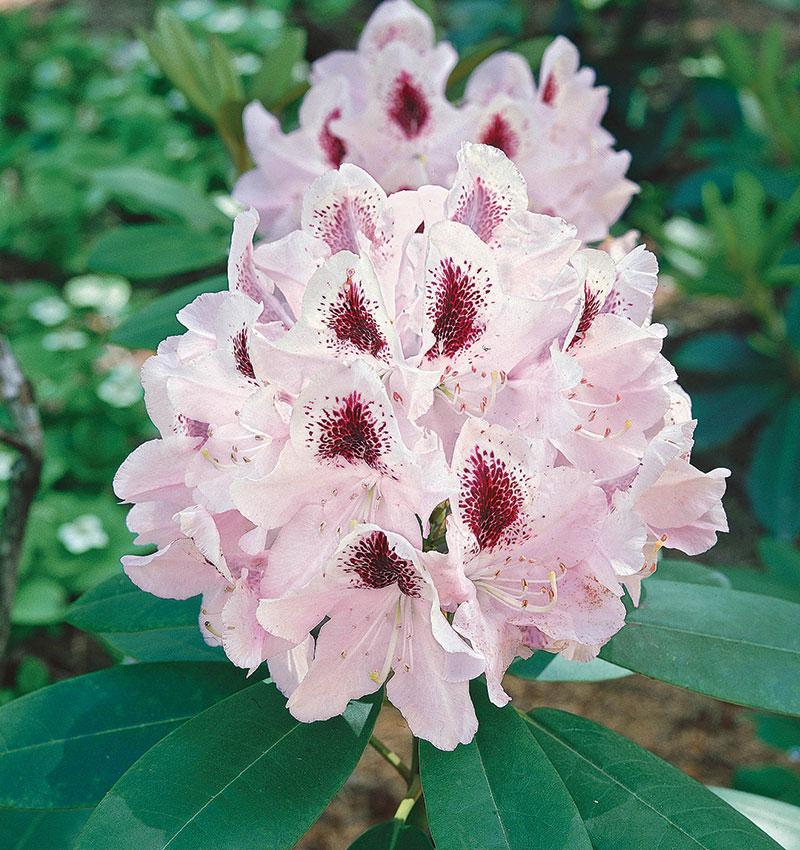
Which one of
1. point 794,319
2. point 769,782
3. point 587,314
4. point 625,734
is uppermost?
point 587,314

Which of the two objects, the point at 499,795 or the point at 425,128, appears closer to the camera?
the point at 499,795

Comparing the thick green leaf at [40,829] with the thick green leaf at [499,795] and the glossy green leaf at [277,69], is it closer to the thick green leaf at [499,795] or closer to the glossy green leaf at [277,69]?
the thick green leaf at [499,795]

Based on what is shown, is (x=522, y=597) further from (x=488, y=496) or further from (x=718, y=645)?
(x=718, y=645)

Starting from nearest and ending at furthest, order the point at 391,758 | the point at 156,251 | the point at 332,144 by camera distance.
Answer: the point at 391,758 < the point at 332,144 < the point at 156,251

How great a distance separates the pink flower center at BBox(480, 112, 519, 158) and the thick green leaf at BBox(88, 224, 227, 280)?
1.87 feet

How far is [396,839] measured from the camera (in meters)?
0.86

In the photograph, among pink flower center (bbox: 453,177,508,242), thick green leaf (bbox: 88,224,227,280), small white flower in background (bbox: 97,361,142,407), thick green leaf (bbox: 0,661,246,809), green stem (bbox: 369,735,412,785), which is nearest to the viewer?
pink flower center (bbox: 453,177,508,242)

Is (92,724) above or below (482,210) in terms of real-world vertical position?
below

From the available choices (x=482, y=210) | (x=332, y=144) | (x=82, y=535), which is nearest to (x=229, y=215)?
(x=332, y=144)

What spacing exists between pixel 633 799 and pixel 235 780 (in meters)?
0.33

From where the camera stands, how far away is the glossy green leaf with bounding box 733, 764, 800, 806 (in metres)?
1.52

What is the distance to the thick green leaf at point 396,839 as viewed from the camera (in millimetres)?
864

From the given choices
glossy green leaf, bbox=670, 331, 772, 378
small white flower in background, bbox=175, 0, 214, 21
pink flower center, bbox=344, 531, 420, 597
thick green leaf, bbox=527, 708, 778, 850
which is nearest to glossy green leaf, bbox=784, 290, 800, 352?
glossy green leaf, bbox=670, 331, 772, 378

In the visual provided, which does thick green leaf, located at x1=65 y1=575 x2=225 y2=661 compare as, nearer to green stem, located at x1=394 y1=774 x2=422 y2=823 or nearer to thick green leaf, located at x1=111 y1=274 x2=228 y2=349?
green stem, located at x1=394 y1=774 x2=422 y2=823
